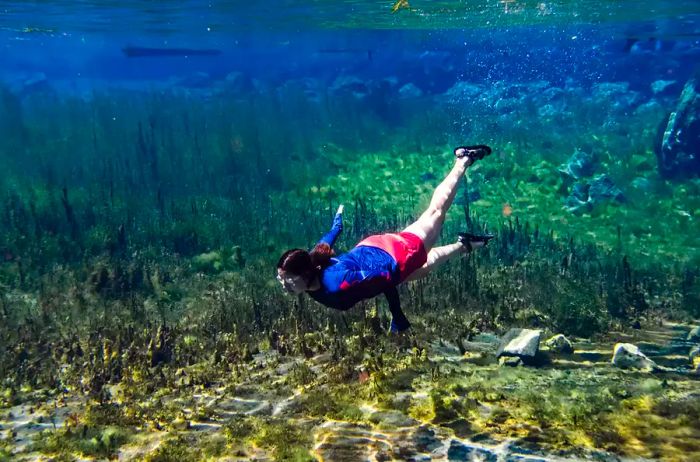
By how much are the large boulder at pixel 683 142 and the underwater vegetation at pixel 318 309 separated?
0.69m

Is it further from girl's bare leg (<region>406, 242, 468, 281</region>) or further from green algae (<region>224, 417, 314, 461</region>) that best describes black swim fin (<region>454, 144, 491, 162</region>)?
green algae (<region>224, 417, 314, 461</region>)

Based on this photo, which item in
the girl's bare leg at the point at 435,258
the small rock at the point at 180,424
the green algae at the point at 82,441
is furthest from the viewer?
the girl's bare leg at the point at 435,258

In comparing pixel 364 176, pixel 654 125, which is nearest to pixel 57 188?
pixel 364 176

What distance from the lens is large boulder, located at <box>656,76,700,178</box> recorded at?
845 inches

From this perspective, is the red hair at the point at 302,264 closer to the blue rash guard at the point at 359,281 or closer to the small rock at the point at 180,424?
the blue rash guard at the point at 359,281

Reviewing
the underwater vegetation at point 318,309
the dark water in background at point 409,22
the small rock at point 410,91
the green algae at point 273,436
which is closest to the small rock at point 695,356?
the underwater vegetation at point 318,309

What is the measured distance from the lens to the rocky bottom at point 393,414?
510 centimetres

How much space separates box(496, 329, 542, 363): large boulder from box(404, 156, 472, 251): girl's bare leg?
1.88 metres

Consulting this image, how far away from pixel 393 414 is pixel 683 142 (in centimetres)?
2180

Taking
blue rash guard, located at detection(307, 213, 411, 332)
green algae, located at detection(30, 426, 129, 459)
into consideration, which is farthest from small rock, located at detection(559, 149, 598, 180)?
green algae, located at detection(30, 426, 129, 459)

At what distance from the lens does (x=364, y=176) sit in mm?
23688

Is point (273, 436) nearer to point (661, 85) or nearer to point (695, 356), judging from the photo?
point (695, 356)

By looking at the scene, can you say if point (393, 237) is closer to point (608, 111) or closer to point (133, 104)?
point (608, 111)

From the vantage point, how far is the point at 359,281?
207 inches
